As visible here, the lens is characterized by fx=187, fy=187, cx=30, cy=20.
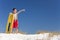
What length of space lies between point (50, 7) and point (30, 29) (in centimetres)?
34

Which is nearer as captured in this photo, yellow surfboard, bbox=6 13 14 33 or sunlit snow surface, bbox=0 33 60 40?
sunlit snow surface, bbox=0 33 60 40

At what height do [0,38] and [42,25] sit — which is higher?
[42,25]

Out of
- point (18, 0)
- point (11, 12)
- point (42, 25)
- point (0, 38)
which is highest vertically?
point (18, 0)

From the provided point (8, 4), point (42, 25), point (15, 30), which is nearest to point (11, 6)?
point (8, 4)

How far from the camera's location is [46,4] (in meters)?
2.12

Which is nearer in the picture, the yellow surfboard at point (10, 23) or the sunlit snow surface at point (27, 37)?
the sunlit snow surface at point (27, 37)

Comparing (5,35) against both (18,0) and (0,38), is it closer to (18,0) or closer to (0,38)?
(0,38)

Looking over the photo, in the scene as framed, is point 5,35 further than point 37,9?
No

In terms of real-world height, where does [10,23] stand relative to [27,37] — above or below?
above

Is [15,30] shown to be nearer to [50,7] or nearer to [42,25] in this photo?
[42,25]

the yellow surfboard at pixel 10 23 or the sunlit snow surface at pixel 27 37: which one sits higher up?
the yellow surfboard at pixel 10 23

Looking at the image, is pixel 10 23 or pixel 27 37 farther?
pixel 10 23

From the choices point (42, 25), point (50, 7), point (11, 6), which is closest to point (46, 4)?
point (50, 7)

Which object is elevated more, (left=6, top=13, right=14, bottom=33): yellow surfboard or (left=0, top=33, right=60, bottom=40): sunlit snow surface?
(left=6, top=13, right=14, bottom=33): yellow surfboard
